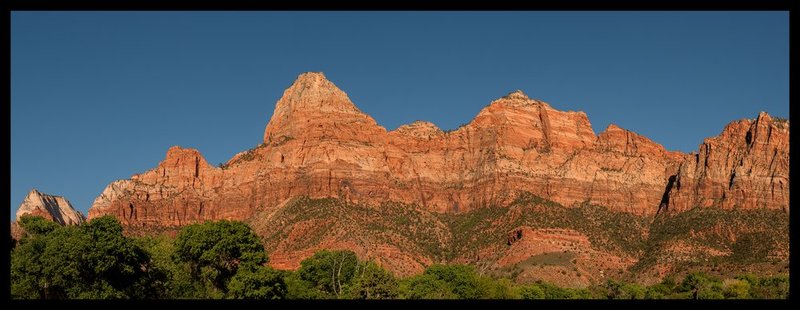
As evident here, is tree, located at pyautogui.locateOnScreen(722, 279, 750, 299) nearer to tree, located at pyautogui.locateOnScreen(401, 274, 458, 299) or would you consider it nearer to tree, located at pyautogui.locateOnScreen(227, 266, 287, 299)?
tree, located at pyautogui.locateOnScreen(401, 274, 458, 299)

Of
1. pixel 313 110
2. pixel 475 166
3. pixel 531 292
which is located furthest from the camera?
pixel 313 110

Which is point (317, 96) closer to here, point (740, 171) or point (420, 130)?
point (420, 130)

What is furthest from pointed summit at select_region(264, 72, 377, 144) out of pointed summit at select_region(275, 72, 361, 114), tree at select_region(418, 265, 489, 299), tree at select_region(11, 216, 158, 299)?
tree at select_region(11, 216, 158, 299)

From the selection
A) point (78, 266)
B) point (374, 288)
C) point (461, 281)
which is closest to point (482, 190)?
point (461, 281)

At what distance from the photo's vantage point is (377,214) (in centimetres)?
16262

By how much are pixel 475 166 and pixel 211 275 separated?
95468 millimetres

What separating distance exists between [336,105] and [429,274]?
77.1m

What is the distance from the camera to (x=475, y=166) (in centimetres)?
18088

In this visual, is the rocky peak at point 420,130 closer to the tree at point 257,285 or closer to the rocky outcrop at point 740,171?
the rocky outcrop at point 740,171

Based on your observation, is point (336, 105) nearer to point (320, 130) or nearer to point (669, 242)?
point (320, 130)

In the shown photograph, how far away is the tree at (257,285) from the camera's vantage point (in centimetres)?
8150

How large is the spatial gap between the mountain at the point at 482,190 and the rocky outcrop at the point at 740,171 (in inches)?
8.5

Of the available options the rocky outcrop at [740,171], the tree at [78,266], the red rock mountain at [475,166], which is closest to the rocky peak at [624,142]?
the red rock mountain at [475,166]

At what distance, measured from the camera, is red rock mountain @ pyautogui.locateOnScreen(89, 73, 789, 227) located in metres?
167
